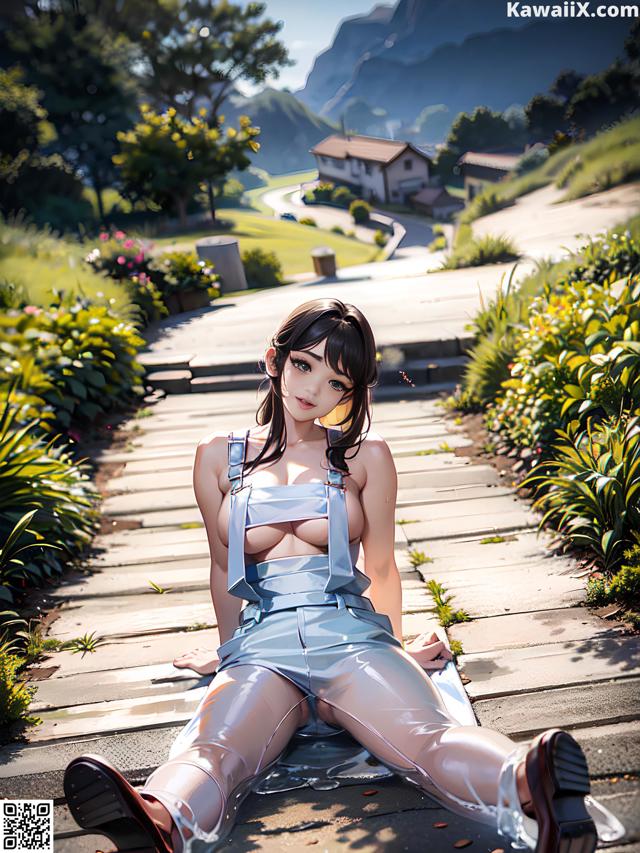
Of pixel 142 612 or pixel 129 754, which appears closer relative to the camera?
pixel 129 754

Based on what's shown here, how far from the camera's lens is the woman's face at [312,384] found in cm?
243

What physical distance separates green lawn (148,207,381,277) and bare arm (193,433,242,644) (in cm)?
2254

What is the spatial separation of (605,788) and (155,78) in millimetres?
27597

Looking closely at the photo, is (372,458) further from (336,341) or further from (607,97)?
(607,97)

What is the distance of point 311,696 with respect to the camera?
229 cm

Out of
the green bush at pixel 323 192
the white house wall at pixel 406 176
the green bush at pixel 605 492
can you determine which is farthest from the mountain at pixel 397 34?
the green bush at pixel 605 492

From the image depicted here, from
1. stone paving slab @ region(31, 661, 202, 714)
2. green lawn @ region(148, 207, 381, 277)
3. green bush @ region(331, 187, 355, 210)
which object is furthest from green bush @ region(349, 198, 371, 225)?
stone paving slab @ region(31, 661, 202, 714)

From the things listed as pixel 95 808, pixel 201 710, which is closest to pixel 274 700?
pixel 201 710

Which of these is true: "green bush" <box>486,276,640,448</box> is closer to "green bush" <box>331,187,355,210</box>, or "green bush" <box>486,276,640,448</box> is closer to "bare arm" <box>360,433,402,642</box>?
"bare arm" <box>360,433,402,642</box>

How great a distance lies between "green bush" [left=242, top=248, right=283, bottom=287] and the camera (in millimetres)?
20859

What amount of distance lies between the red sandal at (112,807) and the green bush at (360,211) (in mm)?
34159

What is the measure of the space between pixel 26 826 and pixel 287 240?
3007cm

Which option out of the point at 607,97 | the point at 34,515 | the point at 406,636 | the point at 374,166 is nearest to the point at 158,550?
the point at 34,515

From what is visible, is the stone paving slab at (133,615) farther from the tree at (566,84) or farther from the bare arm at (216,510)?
the tree at (566,84)
